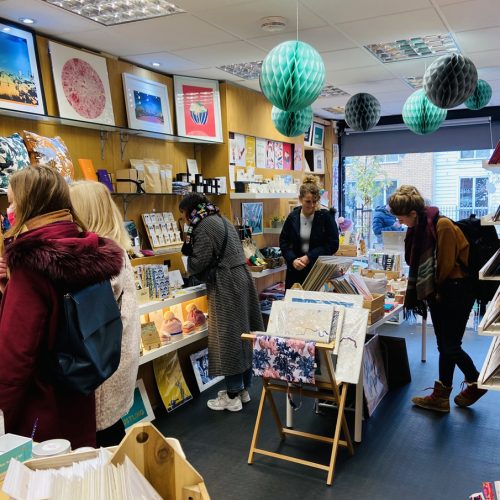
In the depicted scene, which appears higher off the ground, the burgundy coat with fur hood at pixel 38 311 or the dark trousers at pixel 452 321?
the burgundy coat with fur hood at pixel 38 311

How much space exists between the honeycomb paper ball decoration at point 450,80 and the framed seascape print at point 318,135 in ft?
13.2

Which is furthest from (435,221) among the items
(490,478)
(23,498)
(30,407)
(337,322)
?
(23,498)

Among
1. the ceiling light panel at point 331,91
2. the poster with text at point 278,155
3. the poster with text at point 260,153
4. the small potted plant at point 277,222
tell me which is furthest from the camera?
the poster with text at point 278,155

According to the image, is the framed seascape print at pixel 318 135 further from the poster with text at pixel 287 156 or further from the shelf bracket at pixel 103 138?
the shelf bracket at pixel 103 138

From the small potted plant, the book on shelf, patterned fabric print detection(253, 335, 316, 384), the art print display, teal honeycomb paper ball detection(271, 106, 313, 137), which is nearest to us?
the book on shelf

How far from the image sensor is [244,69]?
461 centimetres

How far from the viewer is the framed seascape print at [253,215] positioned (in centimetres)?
548

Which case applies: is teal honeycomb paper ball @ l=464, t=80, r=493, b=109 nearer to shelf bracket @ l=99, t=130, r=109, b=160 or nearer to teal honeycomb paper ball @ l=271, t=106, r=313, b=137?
teal honeycomb paper ball @ l=271, t=106, r=313, b=137

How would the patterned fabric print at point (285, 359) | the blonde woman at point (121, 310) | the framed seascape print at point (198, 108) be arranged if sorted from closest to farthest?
the blonde woman at point (121, 310) < the patterned fabric print at point (285, 359) < the framed seascape print at point (198, 108)

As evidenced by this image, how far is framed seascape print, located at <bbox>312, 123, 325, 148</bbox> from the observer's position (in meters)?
7.45

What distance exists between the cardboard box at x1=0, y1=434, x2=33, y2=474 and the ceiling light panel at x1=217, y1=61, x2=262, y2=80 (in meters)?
3.73

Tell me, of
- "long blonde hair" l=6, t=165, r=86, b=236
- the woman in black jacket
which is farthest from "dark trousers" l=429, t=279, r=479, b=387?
→ "long blonde hair" l=6, t=165, r=86, b=236

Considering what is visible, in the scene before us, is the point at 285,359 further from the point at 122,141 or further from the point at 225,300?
the point at 122,141

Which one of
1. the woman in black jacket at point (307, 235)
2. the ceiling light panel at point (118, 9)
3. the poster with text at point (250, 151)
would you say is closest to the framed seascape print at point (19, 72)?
the ceiling light panel at point (118, 9)
